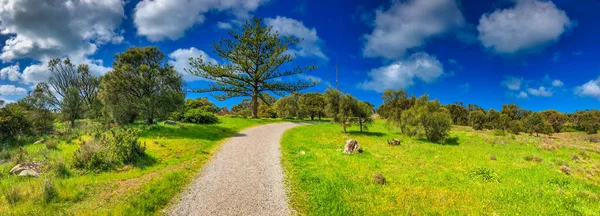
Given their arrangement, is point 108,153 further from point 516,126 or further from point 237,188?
point 516,126

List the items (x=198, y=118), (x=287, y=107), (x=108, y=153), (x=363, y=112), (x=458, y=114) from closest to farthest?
(x=108, y=153), (x=363, y=112), (x=198, y=118), (x=287, y=107), (x=458, y=114)

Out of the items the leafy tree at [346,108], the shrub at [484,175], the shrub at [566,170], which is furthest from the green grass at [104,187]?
the shrub at [566,170]

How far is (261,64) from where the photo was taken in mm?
45594

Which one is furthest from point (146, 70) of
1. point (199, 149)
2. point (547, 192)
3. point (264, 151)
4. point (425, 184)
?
point (547, 192)

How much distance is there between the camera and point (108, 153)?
41.3 ft

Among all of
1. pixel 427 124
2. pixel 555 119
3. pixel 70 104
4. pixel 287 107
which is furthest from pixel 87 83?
pixel 555 119

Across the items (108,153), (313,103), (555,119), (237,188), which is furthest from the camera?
(555,119)

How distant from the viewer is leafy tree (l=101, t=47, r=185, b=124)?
80.6 feet

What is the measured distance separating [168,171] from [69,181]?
351 cm

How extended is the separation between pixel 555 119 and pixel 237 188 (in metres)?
134

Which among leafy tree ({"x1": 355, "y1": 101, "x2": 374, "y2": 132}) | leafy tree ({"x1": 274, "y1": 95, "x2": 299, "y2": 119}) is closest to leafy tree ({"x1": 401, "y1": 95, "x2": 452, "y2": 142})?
leafy tree ({"x1": 355, "y1": 101, "x2": 374, "y2": 132})

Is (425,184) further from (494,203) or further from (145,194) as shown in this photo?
(145,194)

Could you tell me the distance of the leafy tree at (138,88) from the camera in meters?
24.6

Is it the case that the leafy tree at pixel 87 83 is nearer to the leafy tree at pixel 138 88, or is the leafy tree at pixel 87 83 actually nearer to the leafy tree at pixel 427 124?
the leafy tree at pixel 138 88
